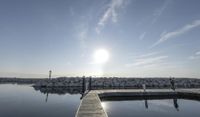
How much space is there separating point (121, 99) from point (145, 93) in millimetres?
3571

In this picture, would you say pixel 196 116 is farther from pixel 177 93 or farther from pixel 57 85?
pixel 57 85

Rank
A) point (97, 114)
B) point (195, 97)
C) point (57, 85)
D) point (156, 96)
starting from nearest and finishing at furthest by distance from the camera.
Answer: point (97, 114)
point (195, 97)
point (156, 96)
point (57, 85)

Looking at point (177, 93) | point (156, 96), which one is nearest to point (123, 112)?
point (156, 96)

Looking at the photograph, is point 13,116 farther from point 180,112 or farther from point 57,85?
point 57,85

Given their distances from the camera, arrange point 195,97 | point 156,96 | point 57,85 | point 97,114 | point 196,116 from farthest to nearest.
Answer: point 57,85, point 156,96, point 195,97, point 196,116, point 97,114

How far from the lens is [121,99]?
26109 mm

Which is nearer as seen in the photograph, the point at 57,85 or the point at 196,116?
the point at 196,116

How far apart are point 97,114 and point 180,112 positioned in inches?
390

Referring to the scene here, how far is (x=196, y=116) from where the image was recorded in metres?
17.5

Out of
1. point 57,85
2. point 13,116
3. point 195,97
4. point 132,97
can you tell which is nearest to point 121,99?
point 132,97

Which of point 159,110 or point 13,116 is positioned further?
point 159,110

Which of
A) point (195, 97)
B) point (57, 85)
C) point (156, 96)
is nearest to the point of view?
point (195, 97)

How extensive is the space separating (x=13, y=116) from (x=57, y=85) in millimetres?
42736

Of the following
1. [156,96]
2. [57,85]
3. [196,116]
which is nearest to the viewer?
[196,116]
